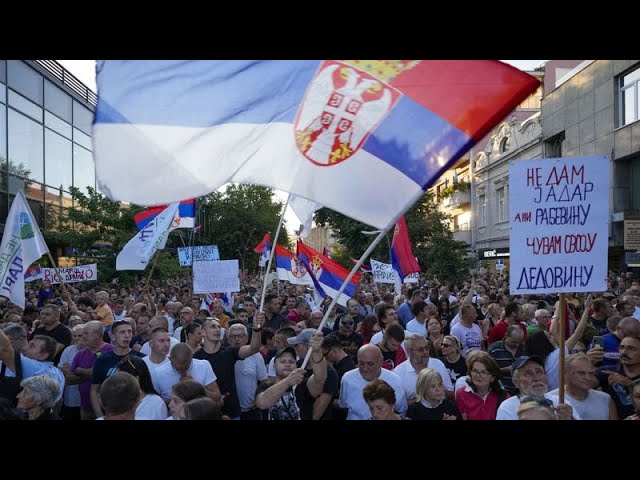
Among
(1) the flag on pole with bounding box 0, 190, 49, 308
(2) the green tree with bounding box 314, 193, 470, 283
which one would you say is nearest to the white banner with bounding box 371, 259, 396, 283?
(1) the flag on pole with bounding box 0, 190, 49, 308

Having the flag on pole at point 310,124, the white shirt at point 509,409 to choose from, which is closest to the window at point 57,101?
the flag on pole at point 310,124

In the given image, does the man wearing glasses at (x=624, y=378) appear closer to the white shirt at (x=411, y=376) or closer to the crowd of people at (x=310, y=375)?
the crowd of people at (x=310, y=375)

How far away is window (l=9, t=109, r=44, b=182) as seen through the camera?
24078mm

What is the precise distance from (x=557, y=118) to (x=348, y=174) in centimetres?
3036

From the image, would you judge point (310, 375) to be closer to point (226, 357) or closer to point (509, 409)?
point (226, 357)

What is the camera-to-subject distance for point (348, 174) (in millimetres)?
3854

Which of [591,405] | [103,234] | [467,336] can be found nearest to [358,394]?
[591,405]

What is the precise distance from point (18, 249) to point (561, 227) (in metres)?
6.83

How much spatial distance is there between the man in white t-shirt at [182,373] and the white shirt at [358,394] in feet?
3.83

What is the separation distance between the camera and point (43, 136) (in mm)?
26688

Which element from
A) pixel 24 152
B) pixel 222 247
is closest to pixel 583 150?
pixel 24 152

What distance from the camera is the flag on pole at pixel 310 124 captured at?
3650 millimetres

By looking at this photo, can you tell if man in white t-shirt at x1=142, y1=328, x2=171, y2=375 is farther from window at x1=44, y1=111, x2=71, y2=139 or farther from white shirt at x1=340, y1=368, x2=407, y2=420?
window at x1=44, y1=111, x2=71, y2=139
